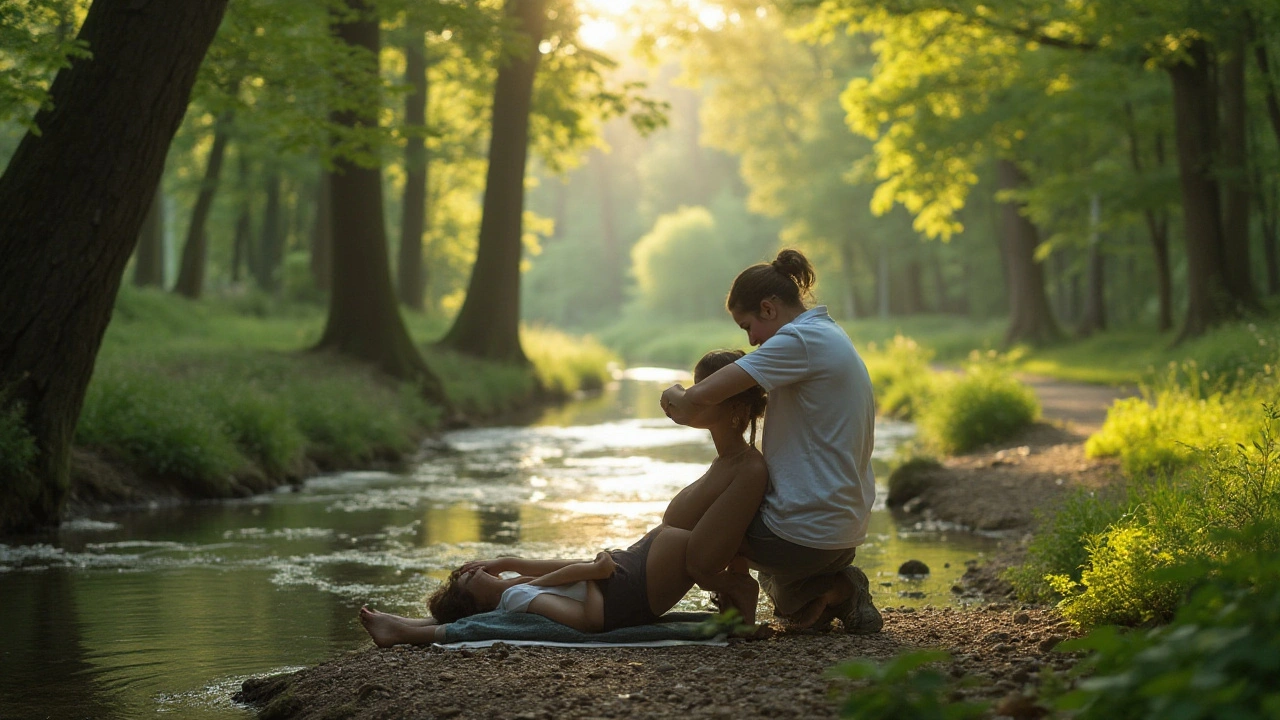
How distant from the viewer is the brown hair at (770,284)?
589 centimetres

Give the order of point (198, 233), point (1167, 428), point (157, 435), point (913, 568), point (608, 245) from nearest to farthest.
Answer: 1. point (913, 568)
2. point (1167, 428)
3. point (157, 435)
4. point (198, 233)
5. point (608, 245)

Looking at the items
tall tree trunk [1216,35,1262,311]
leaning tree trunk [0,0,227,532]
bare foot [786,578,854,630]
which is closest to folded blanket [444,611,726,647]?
bare foot [786,578,854,630]

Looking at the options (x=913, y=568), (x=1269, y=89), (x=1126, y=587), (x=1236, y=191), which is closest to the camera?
(x=1126, y=587)

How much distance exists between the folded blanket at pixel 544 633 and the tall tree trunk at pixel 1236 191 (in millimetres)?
17789

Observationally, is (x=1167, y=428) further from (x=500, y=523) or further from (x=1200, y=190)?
(x=1200, y=190)

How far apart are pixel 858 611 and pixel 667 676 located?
1344 mm

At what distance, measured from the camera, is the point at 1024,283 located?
109 feet

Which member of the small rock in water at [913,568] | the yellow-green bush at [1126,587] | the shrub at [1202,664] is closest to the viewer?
the shrub at [1202,664]

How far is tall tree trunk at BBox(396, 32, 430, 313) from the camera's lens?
29750mm

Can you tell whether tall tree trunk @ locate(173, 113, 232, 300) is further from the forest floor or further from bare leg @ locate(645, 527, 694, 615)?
the forest floor

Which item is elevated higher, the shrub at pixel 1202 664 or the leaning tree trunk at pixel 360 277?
the leaning tree trunk at pixel 360 277

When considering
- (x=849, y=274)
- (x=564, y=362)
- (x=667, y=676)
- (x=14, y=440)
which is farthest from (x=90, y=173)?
(x=849, y=274)

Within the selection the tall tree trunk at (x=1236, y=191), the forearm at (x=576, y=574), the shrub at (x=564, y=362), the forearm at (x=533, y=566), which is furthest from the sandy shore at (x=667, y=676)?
the shrub at (x=564, y=362)

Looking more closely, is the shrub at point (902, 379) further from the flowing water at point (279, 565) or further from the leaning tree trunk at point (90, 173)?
the leaning tree trunk at point (90, 173)
